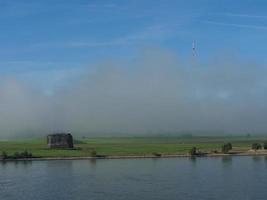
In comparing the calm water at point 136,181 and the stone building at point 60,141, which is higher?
the stone building at point 60,141

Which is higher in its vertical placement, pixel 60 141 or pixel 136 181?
pixel 60 141

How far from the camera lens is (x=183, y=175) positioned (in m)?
87.9

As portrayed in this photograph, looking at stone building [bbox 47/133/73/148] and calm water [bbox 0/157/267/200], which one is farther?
stone building [bbox 47/133/73/148]

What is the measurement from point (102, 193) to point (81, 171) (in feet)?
101

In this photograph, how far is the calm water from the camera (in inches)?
2648

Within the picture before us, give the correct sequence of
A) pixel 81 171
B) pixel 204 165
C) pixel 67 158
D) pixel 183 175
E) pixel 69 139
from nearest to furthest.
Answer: pixel 183 175 → pixel 81 171 → pixel 204 165 → pixel 67 158 → pixel 69 139

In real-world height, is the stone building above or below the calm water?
above

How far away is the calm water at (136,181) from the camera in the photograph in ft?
221

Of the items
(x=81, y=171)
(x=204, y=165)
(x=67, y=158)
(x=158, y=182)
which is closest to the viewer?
(x=158, y=182)

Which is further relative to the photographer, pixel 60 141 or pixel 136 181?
pixel 60 141

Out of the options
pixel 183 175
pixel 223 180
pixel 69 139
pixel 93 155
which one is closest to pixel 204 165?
pixel 183 175

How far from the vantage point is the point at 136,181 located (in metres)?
80.7

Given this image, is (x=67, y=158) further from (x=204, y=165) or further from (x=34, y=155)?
(x=204, y=165)

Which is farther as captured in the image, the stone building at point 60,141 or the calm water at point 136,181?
the stone building at point 60,141
